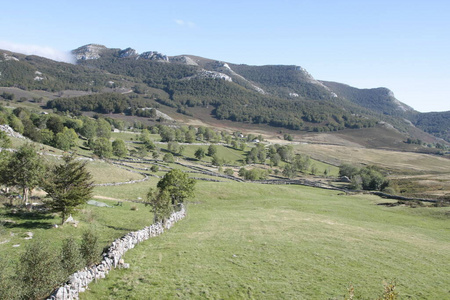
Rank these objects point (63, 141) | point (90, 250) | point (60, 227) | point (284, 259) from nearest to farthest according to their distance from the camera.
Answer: point (90, 250), point (284, 259), point (60, 227), point (63, 141)

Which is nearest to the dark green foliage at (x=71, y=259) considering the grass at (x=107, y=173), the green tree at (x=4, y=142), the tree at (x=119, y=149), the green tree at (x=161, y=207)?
the green tree at (x=161, y=207)

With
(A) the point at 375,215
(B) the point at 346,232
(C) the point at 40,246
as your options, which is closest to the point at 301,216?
(B) the point at 346,232

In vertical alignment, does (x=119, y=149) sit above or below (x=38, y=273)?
below

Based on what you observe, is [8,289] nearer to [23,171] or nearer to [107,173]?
[23,171]

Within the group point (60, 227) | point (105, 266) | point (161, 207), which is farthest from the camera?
point (161, 207)

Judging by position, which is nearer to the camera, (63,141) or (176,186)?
(176,186)

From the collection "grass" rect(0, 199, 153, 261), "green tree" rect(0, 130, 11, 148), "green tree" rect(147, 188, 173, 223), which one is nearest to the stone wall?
"green tree" rect(147, 188, 173, 223)

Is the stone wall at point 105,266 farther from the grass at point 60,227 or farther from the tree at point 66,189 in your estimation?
the tree at point 66,189

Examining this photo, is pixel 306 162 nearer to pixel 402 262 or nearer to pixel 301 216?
pixel 301 216

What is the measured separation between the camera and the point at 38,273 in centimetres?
1630

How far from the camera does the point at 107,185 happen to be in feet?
198

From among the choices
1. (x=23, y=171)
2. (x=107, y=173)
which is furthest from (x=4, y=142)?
(x=23, y=171)

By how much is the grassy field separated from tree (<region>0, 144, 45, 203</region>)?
641 inches

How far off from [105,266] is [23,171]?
19.8m
